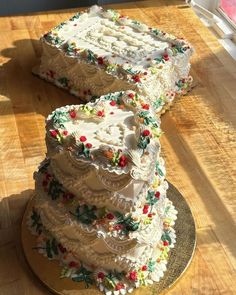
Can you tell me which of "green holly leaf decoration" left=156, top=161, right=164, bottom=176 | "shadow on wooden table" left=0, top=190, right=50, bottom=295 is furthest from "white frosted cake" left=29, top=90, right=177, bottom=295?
"shadow on wooden table" left=0, top=190, right=50, bottom=295

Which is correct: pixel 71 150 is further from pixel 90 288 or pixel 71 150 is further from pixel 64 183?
pixel 90 288

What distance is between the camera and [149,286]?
247cm

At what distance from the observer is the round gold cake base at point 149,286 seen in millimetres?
2443

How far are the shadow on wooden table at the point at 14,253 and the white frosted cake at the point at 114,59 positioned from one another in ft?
3.13

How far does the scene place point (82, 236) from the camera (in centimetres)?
236

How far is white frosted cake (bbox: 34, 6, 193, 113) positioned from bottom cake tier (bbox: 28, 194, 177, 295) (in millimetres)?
1112

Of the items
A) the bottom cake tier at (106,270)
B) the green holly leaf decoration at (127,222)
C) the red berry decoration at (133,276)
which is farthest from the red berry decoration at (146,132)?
the red berry decoration at (133,276)

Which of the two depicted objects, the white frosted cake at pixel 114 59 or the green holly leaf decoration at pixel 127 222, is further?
the white frosted cake at pixel 114 59

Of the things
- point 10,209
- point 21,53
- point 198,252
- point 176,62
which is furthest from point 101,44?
point 198,252

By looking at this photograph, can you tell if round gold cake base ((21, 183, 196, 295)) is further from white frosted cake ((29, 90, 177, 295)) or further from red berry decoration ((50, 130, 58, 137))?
red berry decoration ((50, 130, 58, 137))

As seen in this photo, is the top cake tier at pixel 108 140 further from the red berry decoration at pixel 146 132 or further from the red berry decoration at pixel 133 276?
the red berry decoration at pixel 133 276

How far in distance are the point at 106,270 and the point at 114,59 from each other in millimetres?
1520

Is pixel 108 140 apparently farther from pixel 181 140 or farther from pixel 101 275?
pixel 181 140

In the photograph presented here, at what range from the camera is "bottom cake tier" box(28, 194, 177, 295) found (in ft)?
8.00
